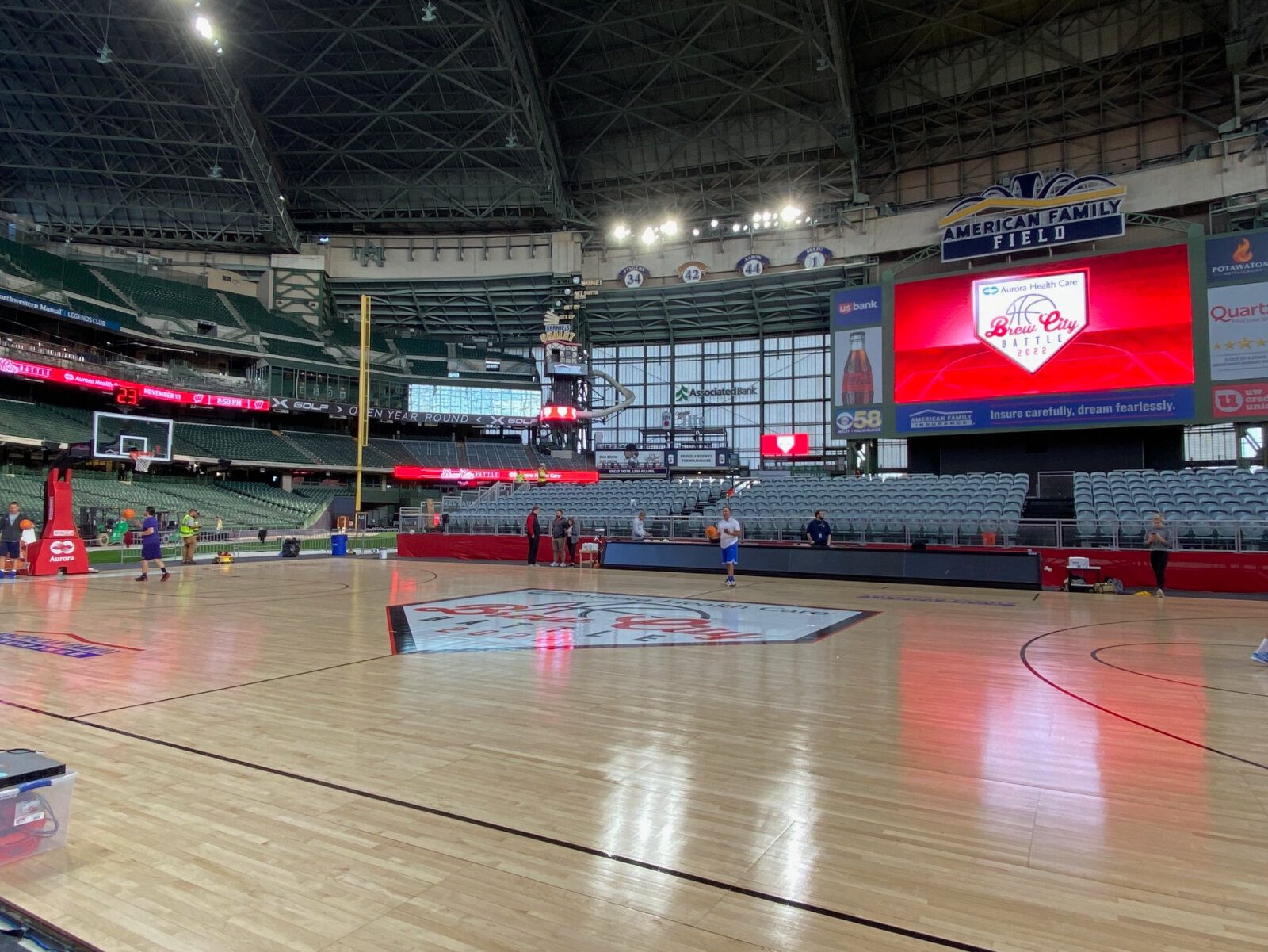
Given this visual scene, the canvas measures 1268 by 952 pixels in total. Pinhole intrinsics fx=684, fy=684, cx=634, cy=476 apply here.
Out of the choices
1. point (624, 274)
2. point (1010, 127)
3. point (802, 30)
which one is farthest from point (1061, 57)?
point (624, 274)

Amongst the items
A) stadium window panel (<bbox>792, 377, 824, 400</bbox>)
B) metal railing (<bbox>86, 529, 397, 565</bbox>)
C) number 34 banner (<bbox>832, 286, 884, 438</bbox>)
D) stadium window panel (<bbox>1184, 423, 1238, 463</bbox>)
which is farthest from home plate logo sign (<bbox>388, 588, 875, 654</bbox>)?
stadium window panel (<bbox>792, 377, 824, 400</bbox>)

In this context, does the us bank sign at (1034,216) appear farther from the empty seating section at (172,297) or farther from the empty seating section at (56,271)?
the empty seating section at (56,271)

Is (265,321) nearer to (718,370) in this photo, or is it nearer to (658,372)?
(658,372)

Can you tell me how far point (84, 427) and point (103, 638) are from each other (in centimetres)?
3038

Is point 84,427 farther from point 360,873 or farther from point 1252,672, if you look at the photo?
point 1252,672

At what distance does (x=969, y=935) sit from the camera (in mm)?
2131

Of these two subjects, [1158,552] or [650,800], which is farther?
[1158,552]

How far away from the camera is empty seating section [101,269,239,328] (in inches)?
1444

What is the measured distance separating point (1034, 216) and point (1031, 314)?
12.5 ft

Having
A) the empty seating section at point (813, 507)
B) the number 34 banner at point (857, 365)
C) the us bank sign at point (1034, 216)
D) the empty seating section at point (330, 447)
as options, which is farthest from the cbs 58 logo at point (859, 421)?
the empty seating section at point (330, 447)

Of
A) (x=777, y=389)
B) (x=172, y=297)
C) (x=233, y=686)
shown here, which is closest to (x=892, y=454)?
(x=777, y=389)

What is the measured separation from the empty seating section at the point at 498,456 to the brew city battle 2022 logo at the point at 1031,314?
3188 cm

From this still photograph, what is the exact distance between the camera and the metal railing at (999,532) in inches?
524

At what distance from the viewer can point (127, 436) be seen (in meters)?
21.8
